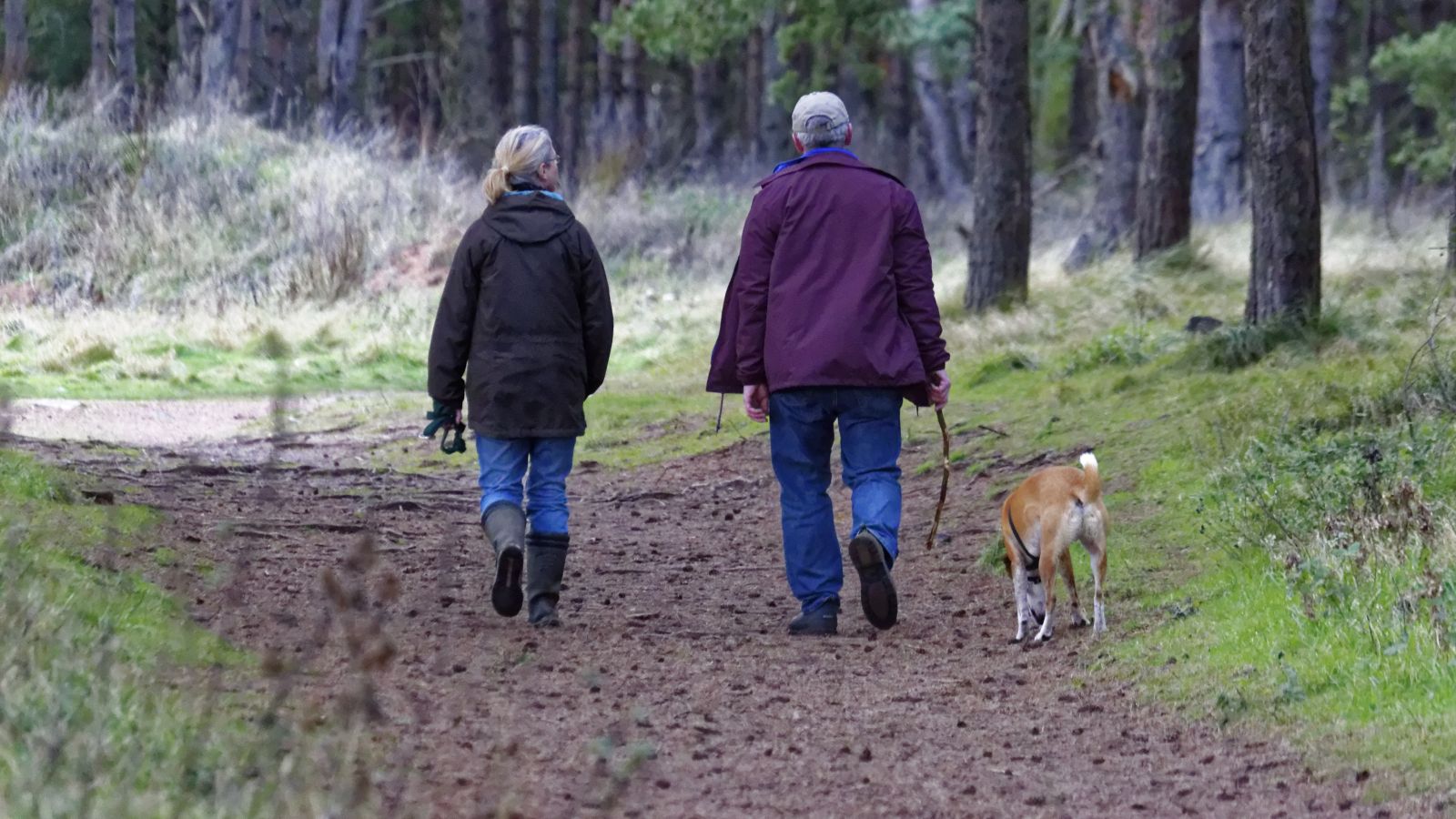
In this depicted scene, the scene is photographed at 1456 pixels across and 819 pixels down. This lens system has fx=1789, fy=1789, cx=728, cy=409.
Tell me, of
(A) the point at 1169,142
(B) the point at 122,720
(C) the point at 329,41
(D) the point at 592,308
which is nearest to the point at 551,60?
(C) the point at 329,41

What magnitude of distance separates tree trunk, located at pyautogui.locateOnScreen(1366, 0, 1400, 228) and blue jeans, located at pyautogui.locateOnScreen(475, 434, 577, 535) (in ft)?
86.9

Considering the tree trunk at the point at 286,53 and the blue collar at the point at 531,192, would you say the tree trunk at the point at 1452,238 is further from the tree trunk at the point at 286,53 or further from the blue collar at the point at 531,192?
the tree trunk at the point at 286,53

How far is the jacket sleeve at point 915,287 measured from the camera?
7.12 m

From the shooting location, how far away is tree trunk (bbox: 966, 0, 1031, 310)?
16828mm

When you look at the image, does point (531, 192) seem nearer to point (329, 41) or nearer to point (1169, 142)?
point (1169, 142)

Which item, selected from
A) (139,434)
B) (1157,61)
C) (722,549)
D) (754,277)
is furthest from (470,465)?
(1157,61)

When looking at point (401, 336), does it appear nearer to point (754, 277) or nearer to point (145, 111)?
point (145, 111)

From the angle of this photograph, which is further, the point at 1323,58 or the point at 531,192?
the point at 1323,58

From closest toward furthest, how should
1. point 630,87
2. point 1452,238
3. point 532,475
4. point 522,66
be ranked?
point 532,475 < point 1452,238 < point 630,87 < point 522,66

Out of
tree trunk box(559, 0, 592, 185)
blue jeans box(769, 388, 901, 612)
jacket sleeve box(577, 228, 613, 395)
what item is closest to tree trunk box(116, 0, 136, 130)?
tree trunk box(559, 0, 592, 185)

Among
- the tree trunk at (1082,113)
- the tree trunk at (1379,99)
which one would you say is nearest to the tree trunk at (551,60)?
the tree trunk at (1082,113)

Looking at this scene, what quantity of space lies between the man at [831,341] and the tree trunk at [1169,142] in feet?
38.4

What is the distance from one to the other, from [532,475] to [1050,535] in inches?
82.7

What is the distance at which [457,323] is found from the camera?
23.7 feet
